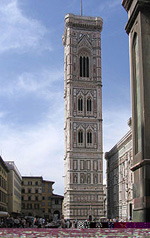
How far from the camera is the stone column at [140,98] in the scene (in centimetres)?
1460

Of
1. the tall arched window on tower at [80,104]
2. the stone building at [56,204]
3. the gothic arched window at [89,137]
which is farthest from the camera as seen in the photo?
the stone building at [56,204]

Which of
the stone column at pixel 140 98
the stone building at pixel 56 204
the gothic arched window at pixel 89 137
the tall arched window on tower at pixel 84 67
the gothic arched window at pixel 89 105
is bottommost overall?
the stone building at pixel 56 204

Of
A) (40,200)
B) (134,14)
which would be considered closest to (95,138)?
(40,200)

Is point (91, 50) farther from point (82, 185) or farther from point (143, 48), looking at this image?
point (143, 48)

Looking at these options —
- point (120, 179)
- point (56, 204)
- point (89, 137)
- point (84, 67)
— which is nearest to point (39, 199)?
point (56, 204)

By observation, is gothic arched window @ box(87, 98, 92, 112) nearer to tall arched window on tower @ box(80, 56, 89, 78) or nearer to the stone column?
tall arched window on tower @ box(80, 56, 89, 78)

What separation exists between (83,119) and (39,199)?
4843 cm

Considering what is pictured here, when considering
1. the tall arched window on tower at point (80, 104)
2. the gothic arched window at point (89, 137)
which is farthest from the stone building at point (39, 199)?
the tall arched window on tower at point (80, 104)

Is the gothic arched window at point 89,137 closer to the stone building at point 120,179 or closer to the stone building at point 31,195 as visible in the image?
the stone building at point 120,179

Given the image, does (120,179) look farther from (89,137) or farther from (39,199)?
(39,199)

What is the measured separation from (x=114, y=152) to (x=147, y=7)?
57.4 m

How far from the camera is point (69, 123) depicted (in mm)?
76438

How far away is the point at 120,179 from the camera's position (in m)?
65.4

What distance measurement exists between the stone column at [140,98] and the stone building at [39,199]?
102101mm
